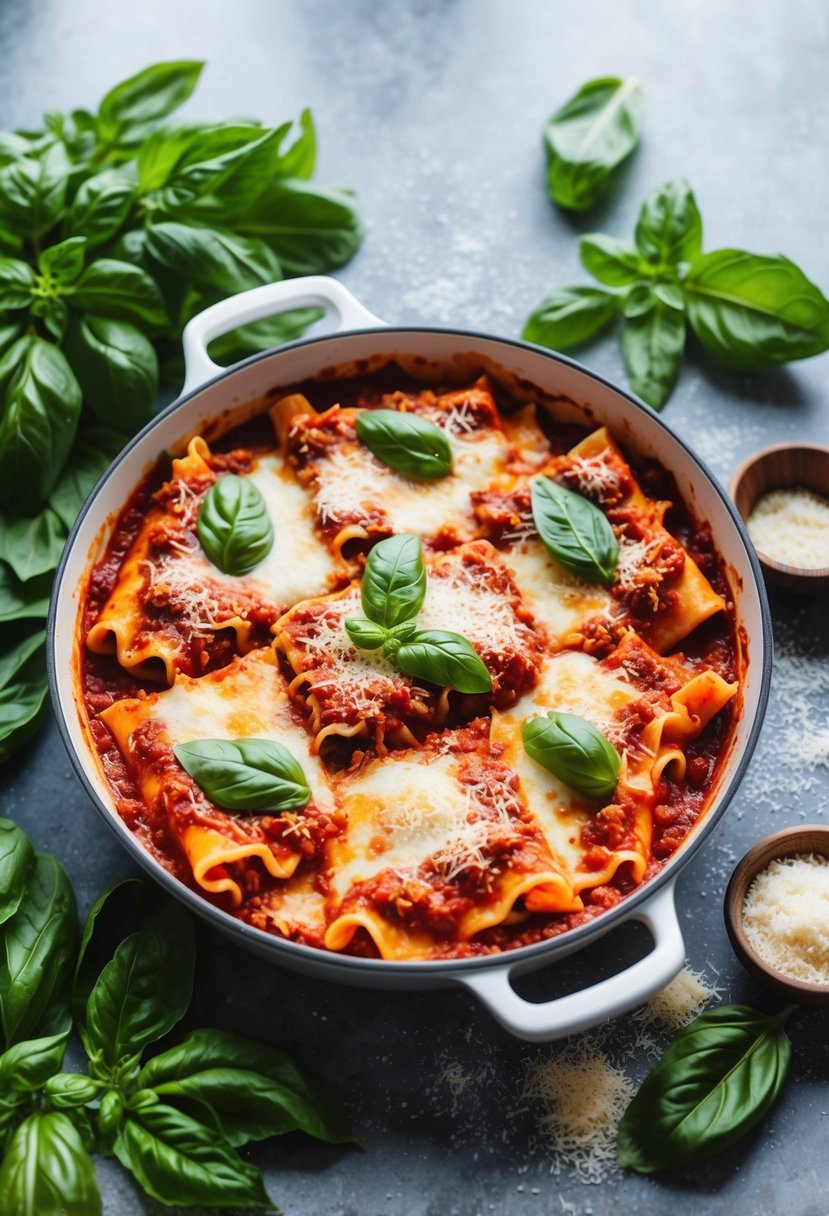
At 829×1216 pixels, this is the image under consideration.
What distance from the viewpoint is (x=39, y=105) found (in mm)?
4906

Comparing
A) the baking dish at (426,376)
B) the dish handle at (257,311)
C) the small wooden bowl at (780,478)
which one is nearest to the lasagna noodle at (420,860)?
the baking dish at (426,376)

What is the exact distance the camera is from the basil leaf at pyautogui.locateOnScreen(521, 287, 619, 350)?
4.39 m

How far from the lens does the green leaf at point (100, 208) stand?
4.05m

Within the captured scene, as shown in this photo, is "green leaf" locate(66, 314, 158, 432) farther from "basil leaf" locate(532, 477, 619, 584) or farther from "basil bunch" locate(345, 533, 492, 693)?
"basil leaf" locate(532, 477, 619, 584)

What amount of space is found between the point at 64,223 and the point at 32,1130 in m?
2.67

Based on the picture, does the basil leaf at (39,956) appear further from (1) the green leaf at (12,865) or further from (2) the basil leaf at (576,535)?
(2) the basil leaf at (576,535)

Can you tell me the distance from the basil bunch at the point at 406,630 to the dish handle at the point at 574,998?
2.49 ft

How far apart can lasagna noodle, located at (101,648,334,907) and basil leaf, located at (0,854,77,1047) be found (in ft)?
1.24

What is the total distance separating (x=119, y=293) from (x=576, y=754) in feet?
6.53

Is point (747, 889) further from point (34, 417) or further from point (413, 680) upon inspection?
point (34, 417)

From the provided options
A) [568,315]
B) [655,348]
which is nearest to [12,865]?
[568,315]

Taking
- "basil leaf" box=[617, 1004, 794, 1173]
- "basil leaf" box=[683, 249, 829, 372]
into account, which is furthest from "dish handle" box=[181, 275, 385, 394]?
"basil leaf" box=[617, 1004, 794, 1173]

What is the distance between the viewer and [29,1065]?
10.4 feet

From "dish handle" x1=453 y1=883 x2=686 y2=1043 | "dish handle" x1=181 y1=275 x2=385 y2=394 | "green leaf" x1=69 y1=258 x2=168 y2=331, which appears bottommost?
"dish handle" x1=453 y1=883 x2=686 y2=1043
